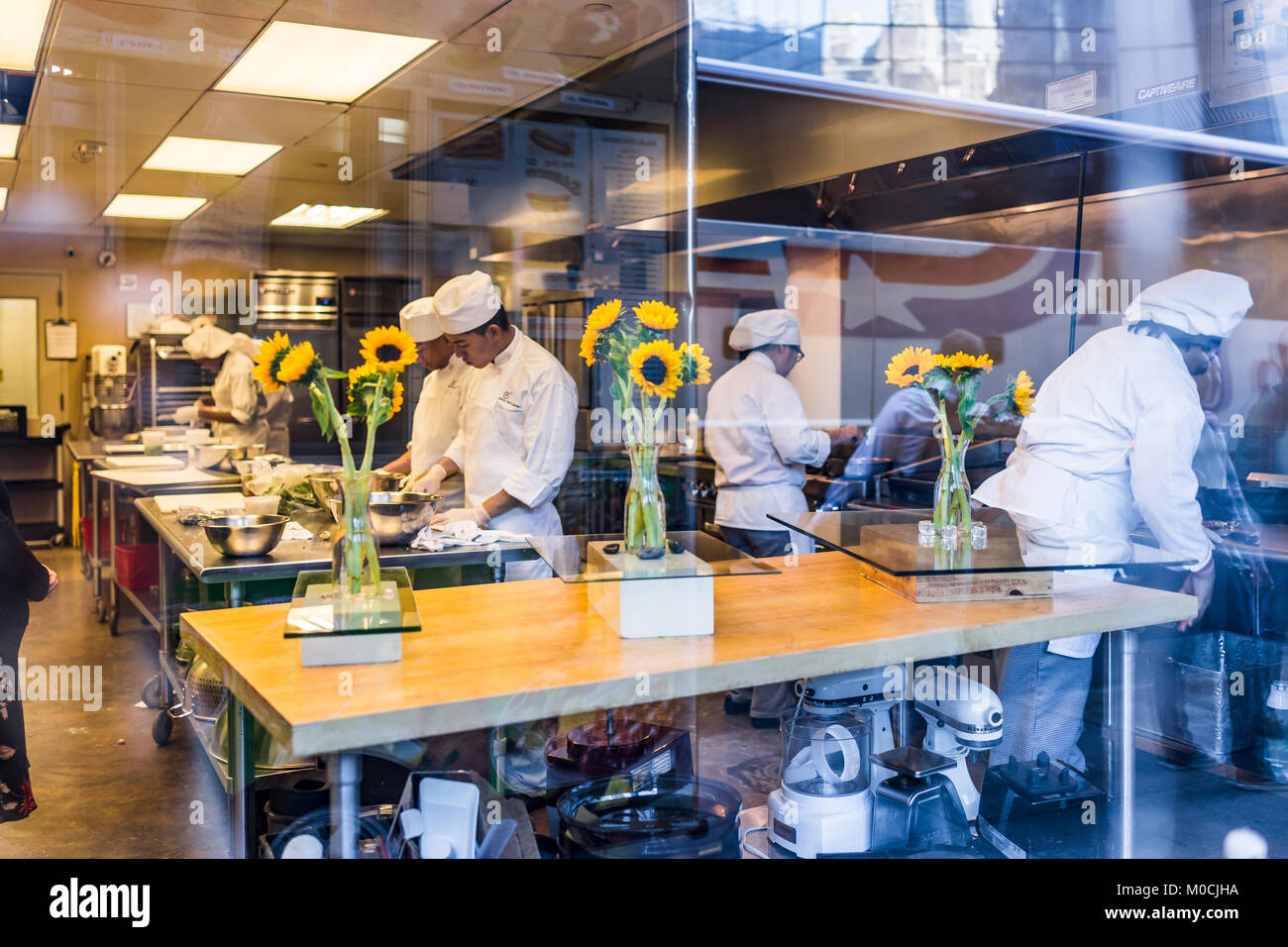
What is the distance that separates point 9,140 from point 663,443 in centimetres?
253

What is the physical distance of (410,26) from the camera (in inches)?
139

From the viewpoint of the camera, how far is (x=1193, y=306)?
256cm

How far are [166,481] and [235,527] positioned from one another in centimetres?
150

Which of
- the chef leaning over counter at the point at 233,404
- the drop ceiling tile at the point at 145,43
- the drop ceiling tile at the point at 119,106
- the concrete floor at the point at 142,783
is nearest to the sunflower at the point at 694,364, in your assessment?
Result: the concrete floor at the point at 142,783

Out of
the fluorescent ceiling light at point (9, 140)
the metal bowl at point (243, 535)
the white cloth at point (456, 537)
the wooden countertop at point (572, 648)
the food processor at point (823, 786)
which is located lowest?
the food processor at point (823, 786)

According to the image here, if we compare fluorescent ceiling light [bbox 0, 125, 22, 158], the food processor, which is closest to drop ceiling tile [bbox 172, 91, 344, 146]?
fluorescent ceiling light [bbox 0, 125, 22, 158]

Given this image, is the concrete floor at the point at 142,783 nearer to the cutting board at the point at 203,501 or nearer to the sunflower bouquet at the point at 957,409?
the cutting board at the point at 203,501

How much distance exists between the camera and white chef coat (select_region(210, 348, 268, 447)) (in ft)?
15.0

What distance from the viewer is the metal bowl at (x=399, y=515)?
8.56 feet

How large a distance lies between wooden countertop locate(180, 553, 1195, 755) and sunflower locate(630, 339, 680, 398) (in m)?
0.43

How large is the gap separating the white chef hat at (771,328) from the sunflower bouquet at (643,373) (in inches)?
A: 66.5

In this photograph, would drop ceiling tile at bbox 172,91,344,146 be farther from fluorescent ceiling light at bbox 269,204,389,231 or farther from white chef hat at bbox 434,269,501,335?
white chef hat at bbox 434,269,501,335
